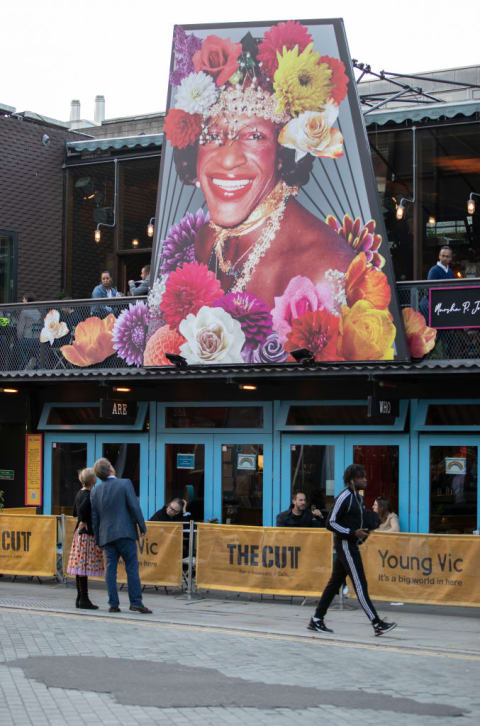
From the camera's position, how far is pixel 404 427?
17.0 meters

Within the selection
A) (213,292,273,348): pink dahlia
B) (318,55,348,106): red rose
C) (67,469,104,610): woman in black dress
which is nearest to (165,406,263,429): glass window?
(213,292,273,348): pink dahlia

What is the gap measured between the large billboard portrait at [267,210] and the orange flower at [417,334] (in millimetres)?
211

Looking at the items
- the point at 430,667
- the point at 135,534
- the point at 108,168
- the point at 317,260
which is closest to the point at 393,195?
the point at 317,260

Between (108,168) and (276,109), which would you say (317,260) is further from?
(108,168)

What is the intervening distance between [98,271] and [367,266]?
25.3 ft

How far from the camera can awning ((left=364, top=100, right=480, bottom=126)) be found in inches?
717

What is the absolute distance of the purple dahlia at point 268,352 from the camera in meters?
17.2

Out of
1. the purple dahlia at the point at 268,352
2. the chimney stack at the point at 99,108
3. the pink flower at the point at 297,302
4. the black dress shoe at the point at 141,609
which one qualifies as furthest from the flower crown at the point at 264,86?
the chimney stack at the point at 99,108

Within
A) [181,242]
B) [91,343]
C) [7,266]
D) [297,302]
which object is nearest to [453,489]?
[297,302]

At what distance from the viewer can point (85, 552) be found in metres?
14.2

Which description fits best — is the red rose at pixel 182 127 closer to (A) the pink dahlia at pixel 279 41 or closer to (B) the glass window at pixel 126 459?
(A) the pink dahlia at pixel 279 41

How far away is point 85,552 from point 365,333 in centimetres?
532

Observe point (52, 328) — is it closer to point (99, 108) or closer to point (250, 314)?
point (250, 314)

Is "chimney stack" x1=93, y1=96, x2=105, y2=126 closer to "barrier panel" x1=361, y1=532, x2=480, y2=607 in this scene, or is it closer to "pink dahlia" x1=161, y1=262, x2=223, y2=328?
"pink dahlia" x1=161, y1=262, x2=223, y2=328
